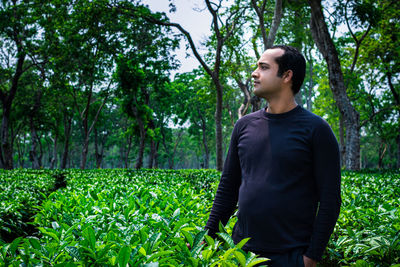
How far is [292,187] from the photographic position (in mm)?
1891

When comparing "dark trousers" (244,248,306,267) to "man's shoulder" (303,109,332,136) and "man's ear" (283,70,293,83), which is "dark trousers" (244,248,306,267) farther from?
"man's ear" (283,70,293,83)

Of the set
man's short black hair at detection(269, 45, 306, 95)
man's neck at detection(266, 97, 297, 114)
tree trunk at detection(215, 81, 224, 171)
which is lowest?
man's neck at detection(266, 97, 297, 114)

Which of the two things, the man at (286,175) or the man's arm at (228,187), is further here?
the man's arm at (228,187)

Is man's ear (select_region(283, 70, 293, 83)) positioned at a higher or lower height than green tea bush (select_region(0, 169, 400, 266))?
higher

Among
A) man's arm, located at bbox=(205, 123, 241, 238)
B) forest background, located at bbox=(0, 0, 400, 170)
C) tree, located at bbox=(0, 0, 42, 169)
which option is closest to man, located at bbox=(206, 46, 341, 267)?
man's arm, located at bbox=(205, 123, 241, 238)

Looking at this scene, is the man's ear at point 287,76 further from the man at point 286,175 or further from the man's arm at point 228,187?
the man's arm at point 228,187

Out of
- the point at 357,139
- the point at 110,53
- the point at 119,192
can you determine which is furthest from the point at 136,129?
the point at 119,192

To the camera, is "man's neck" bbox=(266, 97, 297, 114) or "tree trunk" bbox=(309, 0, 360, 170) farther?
"tree trunk" bbox=(309, 0, 360, 170)

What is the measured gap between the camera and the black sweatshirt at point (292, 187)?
1.83m

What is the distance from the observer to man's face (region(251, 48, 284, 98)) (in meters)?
2.11

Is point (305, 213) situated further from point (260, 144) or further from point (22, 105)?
point (22, 105)

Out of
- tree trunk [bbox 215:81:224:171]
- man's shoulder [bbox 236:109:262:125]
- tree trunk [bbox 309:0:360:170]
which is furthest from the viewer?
tree trunk [bbox 215:81:224:171]

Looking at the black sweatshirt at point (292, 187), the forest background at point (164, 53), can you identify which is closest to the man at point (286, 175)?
the black sweatshirt at point (292, 187)

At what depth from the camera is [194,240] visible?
192 cm
